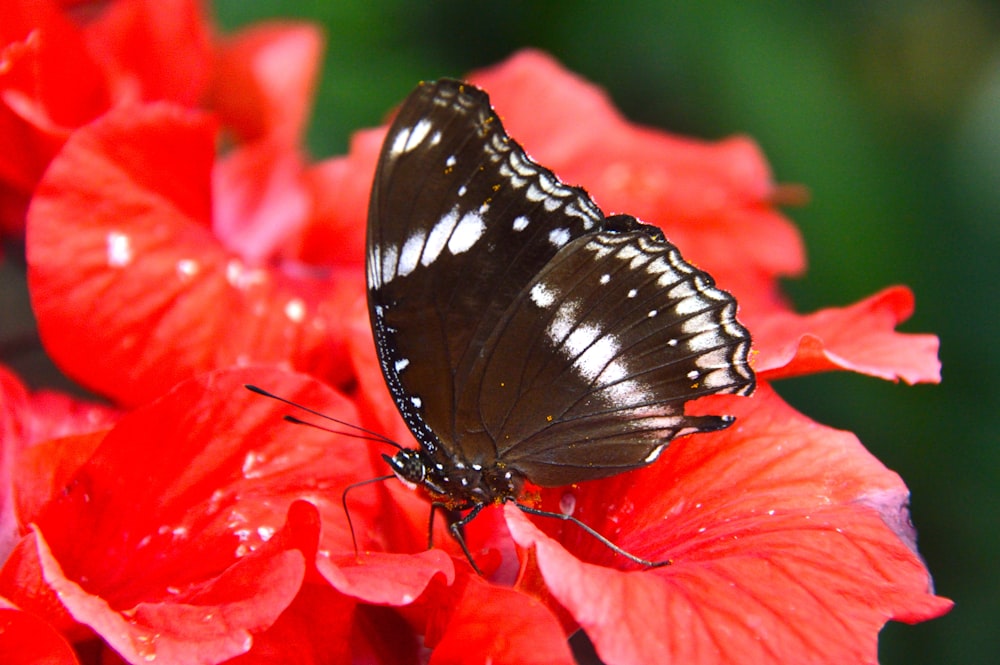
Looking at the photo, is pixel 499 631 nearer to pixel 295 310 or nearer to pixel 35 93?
pixel 295 310

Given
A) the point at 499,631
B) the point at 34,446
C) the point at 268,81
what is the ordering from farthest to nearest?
the point at 268,81 → the point at 34,446 → the point at 499,631

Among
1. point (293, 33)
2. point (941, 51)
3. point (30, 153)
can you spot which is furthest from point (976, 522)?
point (30, 153)

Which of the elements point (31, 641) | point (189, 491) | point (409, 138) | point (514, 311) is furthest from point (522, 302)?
point (31, 641)

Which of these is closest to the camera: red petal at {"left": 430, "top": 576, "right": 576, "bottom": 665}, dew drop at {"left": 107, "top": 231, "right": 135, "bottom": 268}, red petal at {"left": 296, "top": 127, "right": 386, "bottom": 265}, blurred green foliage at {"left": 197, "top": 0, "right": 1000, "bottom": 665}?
red petal at {"left": 430, "top": 576, "right": 576, "bottom": 665}

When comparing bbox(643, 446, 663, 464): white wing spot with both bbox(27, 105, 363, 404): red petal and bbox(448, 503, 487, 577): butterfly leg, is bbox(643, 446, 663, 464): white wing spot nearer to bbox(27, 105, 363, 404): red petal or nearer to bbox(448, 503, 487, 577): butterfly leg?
bbox(448, 503, 487, 577): butterfly leg

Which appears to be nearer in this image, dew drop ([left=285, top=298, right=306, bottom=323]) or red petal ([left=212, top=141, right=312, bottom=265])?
dew drop ([left=285, top=298, right=306, bottom=323])

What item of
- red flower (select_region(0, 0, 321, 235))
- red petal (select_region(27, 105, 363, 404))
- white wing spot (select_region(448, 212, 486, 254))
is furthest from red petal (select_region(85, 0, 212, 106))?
white wing spot (select_region(448, 212, 486, 254))

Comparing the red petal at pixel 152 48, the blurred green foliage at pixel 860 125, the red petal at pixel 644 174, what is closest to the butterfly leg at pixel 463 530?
the red petal at pixel 644 174
